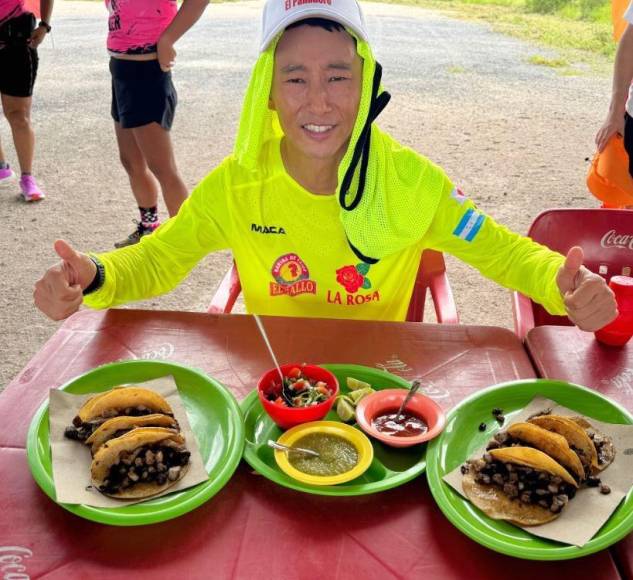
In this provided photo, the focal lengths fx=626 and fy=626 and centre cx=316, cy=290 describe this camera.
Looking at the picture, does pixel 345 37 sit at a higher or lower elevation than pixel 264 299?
higher

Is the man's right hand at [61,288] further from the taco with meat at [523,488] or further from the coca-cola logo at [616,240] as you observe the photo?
the coca-cola logo at [616,240]

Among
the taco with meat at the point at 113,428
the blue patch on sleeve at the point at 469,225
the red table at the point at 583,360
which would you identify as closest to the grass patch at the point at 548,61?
the blue patch on sleeve at the point at 469,225

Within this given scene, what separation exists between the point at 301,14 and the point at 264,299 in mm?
888

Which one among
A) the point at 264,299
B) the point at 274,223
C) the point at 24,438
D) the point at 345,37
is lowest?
the point at 264,299

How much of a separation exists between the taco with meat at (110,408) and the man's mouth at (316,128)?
0.92m

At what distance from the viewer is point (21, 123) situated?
511 centimetres

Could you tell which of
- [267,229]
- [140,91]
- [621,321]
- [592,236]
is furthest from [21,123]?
[621,321]

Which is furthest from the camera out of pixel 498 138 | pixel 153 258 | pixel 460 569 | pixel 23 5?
pixel 498 138

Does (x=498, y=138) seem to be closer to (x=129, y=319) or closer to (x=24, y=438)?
(x=129, y=319)

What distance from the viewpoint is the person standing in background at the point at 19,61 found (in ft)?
15.7

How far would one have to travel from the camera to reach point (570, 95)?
870cm

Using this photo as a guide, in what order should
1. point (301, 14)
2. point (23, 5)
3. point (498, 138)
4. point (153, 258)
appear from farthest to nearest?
point (498, 138), point (23, 5), point (153, 258), point (301, 14)

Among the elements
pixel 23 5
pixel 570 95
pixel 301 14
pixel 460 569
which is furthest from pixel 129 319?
pixel 570 95

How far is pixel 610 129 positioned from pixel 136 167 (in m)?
2.94
